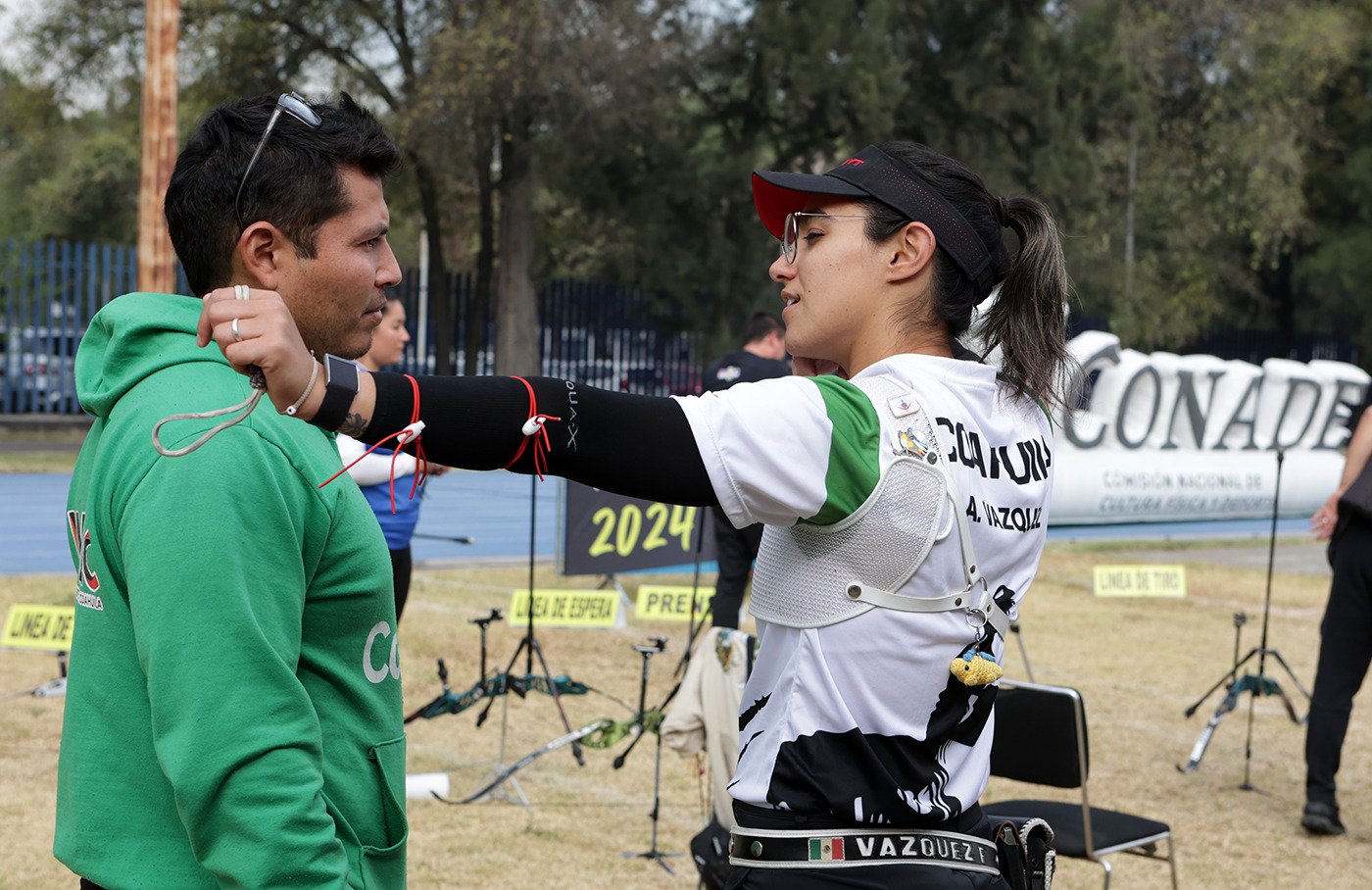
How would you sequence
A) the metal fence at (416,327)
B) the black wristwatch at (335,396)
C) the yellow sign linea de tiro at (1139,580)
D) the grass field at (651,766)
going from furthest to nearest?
the metal fence at (416,327), the yellow sign linea de tiro at (1139,580), the grass field at (651,766), the black wristwatch at (335,396)

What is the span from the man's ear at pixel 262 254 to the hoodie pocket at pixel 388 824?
640 mm

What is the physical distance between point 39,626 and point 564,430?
6.44 m

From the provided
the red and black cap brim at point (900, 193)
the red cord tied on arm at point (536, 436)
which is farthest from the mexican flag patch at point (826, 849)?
the red and black cap brim at point (900, 193)

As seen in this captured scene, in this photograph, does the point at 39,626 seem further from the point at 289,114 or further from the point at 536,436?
the point at 536,436

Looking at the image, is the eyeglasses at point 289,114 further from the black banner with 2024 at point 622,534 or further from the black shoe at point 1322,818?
the black banner with 2024 at point 622,534

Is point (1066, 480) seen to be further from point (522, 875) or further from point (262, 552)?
point (262, 552)

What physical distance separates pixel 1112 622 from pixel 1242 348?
2794 centimetres

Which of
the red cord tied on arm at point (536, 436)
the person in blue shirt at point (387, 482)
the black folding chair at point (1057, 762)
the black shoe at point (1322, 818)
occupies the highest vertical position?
the red cord tied on arm at point (536, 436)

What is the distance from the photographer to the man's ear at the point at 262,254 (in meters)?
1.93

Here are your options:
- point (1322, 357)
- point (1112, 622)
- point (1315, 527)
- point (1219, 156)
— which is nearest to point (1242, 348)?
point (1322, 357)

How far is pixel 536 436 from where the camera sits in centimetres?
163

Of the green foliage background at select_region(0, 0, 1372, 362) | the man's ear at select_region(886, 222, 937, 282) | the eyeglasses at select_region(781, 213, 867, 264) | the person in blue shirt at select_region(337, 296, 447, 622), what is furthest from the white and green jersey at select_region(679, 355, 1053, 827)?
the green foliage background at select_region(0, 0, 1372, 362)

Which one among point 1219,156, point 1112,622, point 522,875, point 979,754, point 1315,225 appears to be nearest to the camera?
point 979,754

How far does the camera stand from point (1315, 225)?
1459 inches
